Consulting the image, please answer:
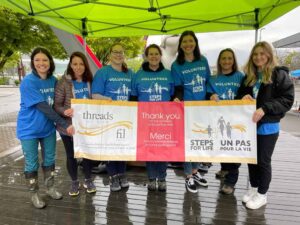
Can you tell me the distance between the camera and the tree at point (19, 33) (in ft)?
23.8

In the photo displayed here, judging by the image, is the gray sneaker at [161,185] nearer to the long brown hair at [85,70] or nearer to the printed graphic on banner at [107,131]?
the printed graphic on banner at [107,131]

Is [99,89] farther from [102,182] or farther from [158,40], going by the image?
[158,40]

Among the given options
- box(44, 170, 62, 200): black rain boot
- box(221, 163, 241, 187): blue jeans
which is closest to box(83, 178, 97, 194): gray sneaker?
box(44, 170, 62, 200): black rain boot

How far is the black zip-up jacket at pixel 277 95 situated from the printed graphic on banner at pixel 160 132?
100 centimetres

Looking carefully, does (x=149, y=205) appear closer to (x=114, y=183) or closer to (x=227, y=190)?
(x=114, y=183)

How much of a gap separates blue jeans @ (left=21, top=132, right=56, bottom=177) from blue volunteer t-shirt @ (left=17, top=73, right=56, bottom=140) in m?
0.08

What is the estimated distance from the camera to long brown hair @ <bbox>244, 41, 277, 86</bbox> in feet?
10.8

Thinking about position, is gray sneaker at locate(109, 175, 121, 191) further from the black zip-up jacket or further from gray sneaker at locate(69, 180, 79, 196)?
the black zip-up jacket

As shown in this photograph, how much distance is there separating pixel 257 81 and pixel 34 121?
8.65 feet

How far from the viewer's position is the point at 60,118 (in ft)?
11.6

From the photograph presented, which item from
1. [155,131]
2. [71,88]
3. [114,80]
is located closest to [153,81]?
[114,80]

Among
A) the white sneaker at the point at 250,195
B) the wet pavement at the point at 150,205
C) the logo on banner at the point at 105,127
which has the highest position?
the logo on banner at the point at 105,127

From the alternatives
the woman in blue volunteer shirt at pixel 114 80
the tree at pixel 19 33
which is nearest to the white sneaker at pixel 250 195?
the woman in blue volunteer shirt at pixel 114 80

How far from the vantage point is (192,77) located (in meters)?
3.84
